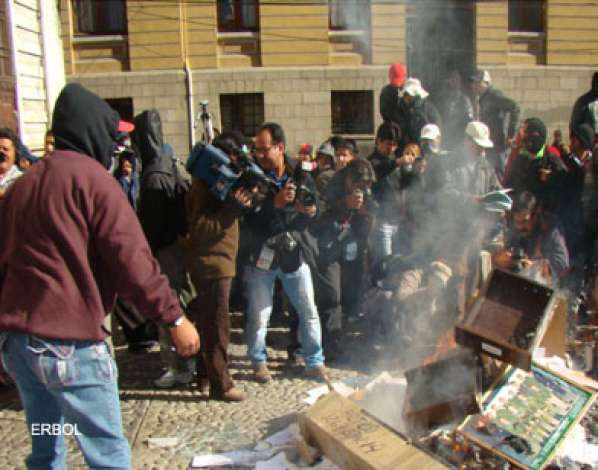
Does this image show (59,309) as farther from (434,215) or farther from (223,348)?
(434,215)

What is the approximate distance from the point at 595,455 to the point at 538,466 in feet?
1.73

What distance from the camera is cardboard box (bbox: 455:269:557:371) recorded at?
351cm

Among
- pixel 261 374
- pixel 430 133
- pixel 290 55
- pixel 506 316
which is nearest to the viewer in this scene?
pixel 506 316

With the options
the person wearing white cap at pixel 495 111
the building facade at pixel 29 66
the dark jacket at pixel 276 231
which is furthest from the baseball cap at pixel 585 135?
the building facade at pixel 29 66

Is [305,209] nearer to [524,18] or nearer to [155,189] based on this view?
[155,189]

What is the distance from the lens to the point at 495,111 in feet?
25.8

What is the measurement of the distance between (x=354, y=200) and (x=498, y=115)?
3752mm

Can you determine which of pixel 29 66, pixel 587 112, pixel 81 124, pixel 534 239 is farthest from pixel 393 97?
pixel 81 124

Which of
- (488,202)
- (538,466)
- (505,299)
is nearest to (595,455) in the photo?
(538,466)

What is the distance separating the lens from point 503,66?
1593cm

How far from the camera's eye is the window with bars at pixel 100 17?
53.6 ft

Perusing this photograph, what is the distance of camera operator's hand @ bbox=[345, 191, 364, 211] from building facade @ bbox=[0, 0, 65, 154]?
13.2 ft

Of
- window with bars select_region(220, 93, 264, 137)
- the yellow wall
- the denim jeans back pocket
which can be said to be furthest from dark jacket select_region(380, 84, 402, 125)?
the yellow wall

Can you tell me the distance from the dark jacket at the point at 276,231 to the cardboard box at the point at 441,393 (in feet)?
4.30
